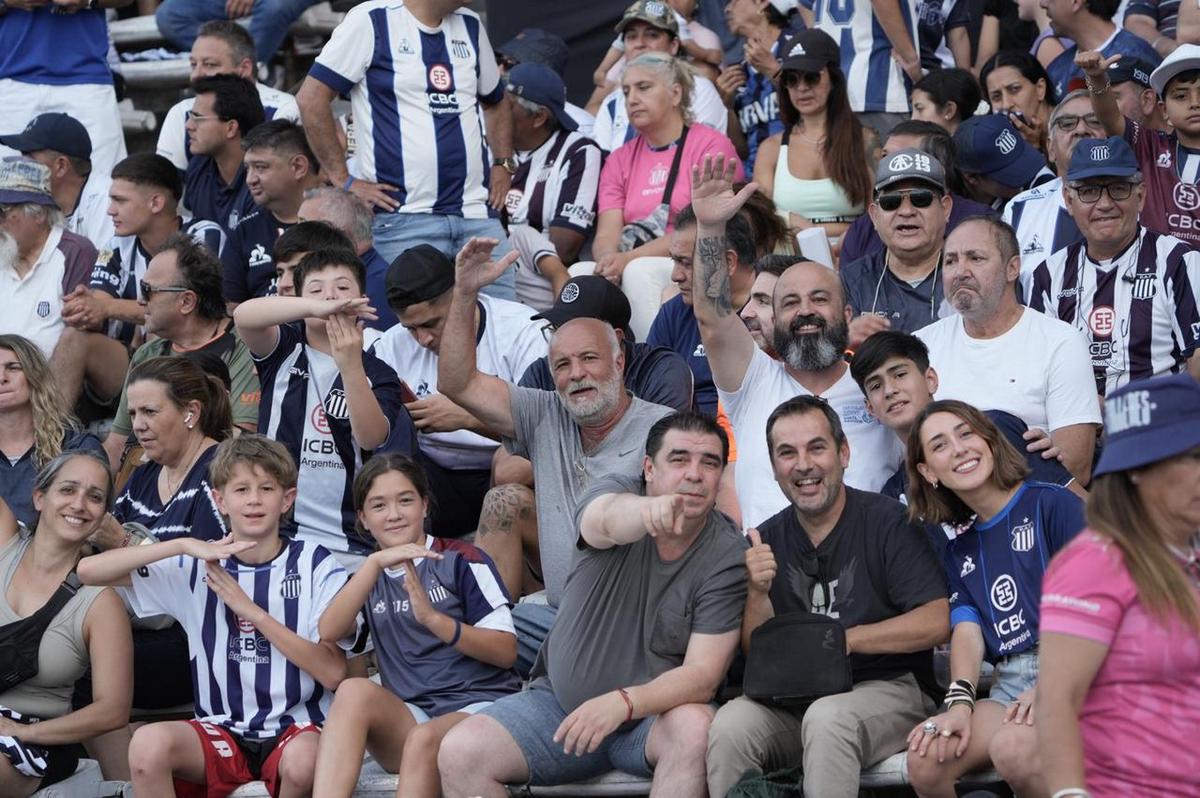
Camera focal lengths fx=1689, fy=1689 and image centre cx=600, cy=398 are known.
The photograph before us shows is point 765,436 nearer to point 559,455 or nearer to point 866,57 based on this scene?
point 559,455

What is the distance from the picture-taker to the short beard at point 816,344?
18.9ft

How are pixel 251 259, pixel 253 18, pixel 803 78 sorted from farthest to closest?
pixel 253 18 → pixel 803 78 → pixel 251 259

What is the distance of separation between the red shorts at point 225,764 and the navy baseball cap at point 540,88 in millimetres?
4043

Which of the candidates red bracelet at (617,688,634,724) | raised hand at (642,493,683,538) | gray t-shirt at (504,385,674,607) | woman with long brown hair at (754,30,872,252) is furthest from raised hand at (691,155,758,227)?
woman with long brown hair at (754,30,872,252)

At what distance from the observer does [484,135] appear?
8.07 m

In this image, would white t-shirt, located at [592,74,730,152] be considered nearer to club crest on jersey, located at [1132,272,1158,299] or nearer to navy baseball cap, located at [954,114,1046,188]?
navy baseball cap, located at [954,114,1046,188]

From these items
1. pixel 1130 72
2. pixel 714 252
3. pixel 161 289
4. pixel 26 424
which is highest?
pixel 1130 72

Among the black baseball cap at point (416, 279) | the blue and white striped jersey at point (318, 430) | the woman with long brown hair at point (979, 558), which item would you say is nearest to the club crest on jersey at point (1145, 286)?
the woman with long brown hair at point (979, 558)

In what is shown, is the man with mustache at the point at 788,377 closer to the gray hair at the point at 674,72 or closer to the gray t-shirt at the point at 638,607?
the gray t-shirt at the point at 638,607

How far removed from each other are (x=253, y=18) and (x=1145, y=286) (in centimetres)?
591

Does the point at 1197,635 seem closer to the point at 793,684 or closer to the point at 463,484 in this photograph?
the point at 793,684

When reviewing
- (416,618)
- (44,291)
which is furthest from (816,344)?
(44,291)

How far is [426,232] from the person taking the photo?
781 centimetres

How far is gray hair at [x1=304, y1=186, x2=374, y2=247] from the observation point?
7.24m
